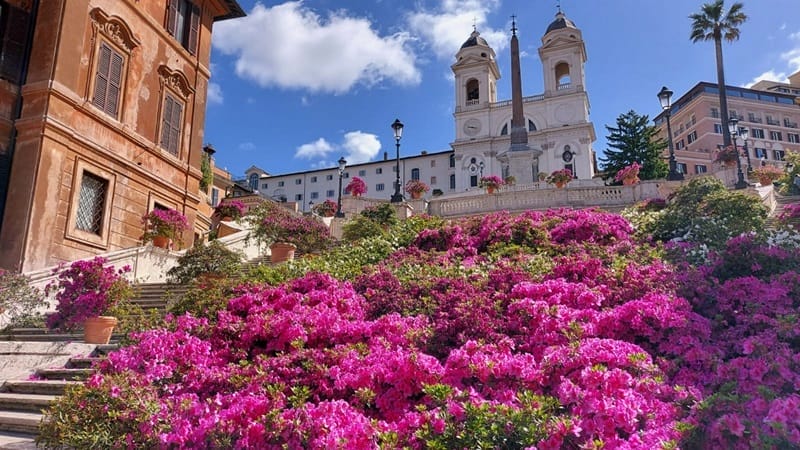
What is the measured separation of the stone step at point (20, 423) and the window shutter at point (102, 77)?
1202 centimetres

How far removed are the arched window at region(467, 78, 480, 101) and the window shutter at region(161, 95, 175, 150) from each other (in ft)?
188

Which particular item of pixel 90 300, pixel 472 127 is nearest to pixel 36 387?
pixel 90 300

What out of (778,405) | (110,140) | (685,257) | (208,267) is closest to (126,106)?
(110,140)

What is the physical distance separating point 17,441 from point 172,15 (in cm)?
1817

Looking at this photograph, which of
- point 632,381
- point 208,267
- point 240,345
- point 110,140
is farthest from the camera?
point 110,140

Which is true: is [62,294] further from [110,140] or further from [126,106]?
[126,106]

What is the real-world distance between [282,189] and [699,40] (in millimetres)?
63162

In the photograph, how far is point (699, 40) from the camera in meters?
42.6

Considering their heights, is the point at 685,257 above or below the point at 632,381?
above

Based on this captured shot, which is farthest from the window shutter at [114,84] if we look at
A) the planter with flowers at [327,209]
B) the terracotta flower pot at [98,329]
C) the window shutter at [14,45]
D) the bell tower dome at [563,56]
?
the bell tower dome at [563,56]

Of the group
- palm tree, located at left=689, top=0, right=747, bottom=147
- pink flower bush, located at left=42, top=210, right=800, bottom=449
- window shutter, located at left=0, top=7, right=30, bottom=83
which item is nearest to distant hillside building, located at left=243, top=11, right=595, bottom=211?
palm tree, located at left=689, top=0, right=747, bottom=147

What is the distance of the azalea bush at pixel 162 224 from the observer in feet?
53.9

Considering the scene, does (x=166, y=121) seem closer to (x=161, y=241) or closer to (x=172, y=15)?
(x=172, y=15)

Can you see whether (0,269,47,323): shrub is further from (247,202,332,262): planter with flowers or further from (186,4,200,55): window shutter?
(186,4,200,55): window shutter
